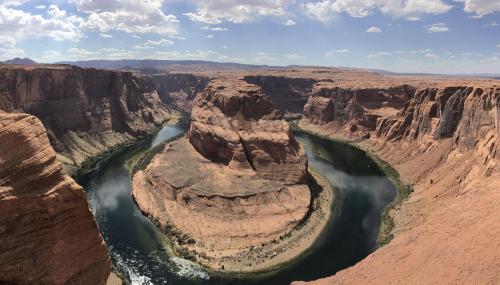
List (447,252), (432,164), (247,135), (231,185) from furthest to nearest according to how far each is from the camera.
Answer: (432,164)
(247,135)
(231,185)
(447,252)

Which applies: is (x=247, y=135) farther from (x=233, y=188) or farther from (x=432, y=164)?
(x=432, y=164)

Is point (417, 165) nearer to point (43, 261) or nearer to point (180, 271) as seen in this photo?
point (180, 271)

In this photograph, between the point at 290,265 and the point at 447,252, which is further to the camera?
the point at 290,265

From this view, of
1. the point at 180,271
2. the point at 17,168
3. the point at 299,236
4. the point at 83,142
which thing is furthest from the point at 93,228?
the point at 83,142

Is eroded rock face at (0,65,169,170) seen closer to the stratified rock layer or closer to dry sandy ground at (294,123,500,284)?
A: the stratified rock layer

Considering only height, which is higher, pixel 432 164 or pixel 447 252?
pixel 447 252

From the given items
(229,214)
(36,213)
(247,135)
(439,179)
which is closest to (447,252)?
(36,213)
